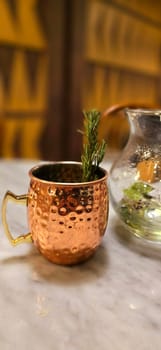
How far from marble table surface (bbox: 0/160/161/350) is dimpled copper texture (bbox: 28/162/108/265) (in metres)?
0.03

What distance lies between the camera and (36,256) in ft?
1.37

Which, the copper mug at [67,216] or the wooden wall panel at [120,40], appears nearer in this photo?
the copper mug at [67,216]

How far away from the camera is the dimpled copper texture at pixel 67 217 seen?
36 cm

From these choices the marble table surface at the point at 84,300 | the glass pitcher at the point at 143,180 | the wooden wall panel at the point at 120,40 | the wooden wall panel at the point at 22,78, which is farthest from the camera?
the wooden wall panel at the point at 120,40

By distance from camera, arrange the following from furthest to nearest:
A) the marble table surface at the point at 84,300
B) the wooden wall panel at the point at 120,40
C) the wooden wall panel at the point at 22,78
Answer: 1. the wooden wall panel at the point at 120,40
2. the wooden wall panel at the point at 22,78
3. the marble table surface at the point at 84,300

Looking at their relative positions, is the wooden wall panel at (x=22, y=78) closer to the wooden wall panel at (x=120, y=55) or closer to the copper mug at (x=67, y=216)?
the wooden wall panel at (x=120, y=55)

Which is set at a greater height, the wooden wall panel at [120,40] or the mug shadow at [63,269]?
the wooden wall panel at [120,40]

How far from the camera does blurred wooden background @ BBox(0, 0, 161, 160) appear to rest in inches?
64.2

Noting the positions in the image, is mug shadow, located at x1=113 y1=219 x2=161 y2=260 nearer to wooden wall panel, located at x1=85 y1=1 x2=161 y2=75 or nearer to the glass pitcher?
the glass pitcher

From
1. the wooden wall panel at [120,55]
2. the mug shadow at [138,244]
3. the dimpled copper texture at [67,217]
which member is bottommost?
the mug shadow at [138,244]

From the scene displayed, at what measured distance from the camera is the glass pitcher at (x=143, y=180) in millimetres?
431

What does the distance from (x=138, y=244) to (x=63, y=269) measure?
4.8 inches

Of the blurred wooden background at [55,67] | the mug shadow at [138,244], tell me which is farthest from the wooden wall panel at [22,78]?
the mug shadow at [138,244]

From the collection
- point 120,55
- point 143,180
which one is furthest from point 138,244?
point 120,55
